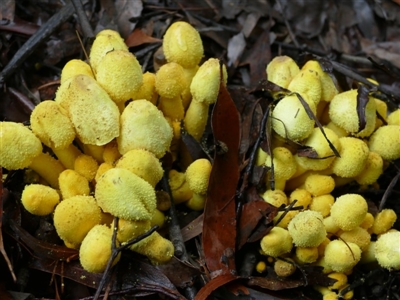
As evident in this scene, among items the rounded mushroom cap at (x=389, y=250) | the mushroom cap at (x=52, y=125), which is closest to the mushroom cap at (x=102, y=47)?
the mushroom cap at (x=52, y=125)

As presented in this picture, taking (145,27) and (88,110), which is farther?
(145,27)

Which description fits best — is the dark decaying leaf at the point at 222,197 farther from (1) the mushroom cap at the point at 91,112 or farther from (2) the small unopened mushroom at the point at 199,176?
(1) the mushroom cap at the point at 91,112

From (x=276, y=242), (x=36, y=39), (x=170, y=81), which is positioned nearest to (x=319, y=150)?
(x=276, y=242)

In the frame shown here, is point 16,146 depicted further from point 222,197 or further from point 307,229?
point 307,229

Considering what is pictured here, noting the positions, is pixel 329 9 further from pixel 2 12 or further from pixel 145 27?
pixel 2 12

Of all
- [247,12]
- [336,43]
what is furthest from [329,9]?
[247,12]

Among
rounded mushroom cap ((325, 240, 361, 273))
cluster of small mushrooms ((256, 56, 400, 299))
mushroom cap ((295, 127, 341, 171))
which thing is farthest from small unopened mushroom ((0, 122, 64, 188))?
rounded mushroom cap ((325, 240, 361, 273))
